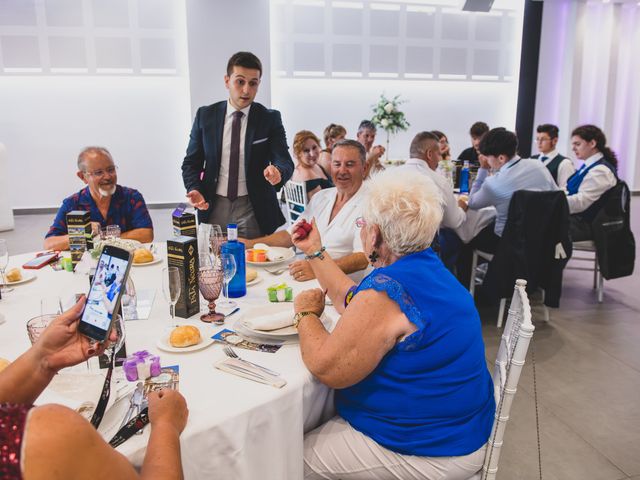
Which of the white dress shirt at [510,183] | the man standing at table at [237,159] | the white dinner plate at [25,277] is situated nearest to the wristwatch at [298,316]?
the white dinner plate at [25,277]

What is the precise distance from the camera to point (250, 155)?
10.7ft

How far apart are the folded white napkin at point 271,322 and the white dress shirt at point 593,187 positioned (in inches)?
135

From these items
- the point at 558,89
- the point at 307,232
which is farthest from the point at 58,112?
the point at 558,89

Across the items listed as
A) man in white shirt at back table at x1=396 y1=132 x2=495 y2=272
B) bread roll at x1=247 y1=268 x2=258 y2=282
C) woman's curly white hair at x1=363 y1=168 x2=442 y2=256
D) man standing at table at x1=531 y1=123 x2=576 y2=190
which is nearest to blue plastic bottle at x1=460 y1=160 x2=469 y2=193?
man standing at table at x1=531 y1=123 x2=576 y2=190

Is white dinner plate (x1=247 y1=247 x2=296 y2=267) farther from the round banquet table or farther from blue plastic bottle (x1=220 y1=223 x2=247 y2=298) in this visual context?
the round banquet table

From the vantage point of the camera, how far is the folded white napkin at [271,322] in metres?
1.54

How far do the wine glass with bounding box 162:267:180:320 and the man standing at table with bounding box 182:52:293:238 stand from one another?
5.46 ft

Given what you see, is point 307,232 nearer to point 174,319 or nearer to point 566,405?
point 174,319

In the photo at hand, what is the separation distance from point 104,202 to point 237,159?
0.85m

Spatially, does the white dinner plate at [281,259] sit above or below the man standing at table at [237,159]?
below

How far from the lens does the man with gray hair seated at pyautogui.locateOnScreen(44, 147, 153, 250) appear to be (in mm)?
2766

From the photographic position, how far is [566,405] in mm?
2699

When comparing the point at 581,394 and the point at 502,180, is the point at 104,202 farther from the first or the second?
the point at 581,394

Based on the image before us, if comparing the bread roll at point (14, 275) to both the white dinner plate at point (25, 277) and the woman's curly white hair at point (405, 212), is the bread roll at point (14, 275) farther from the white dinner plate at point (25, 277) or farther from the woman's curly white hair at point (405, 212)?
the woman's curly white hair at point (405, 212)
